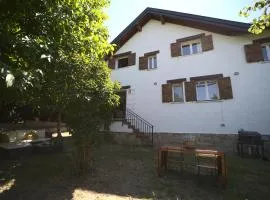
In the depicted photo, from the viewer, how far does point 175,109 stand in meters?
12.6

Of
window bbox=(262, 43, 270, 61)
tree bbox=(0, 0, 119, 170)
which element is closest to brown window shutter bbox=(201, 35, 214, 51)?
window bbox=(262, 43, 270, 61)

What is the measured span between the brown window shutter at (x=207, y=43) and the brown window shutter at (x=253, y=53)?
80.6 inches

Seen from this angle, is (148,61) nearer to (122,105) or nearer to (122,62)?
(122,62)

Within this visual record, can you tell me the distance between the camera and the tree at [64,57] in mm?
3945

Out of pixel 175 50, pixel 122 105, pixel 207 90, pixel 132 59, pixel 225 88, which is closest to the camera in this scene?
pixel 225 88

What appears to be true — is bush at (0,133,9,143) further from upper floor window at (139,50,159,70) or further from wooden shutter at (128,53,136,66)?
upper floor window at (139,50,159,70)

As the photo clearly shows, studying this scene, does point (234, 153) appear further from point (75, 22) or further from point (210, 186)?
point (75, 22)

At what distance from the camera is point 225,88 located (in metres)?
11.2

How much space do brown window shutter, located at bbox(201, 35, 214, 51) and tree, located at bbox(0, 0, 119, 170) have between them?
25.4 feet

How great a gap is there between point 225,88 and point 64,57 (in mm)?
9155

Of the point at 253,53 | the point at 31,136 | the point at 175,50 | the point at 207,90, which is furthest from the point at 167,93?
the point at 31,136

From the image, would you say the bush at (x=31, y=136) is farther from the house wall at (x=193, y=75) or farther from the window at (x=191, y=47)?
the window at (x=191, y=47)

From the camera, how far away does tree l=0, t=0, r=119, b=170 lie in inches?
155

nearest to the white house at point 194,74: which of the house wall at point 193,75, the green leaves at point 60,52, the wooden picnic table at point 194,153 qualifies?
the house wall at point 193,75
